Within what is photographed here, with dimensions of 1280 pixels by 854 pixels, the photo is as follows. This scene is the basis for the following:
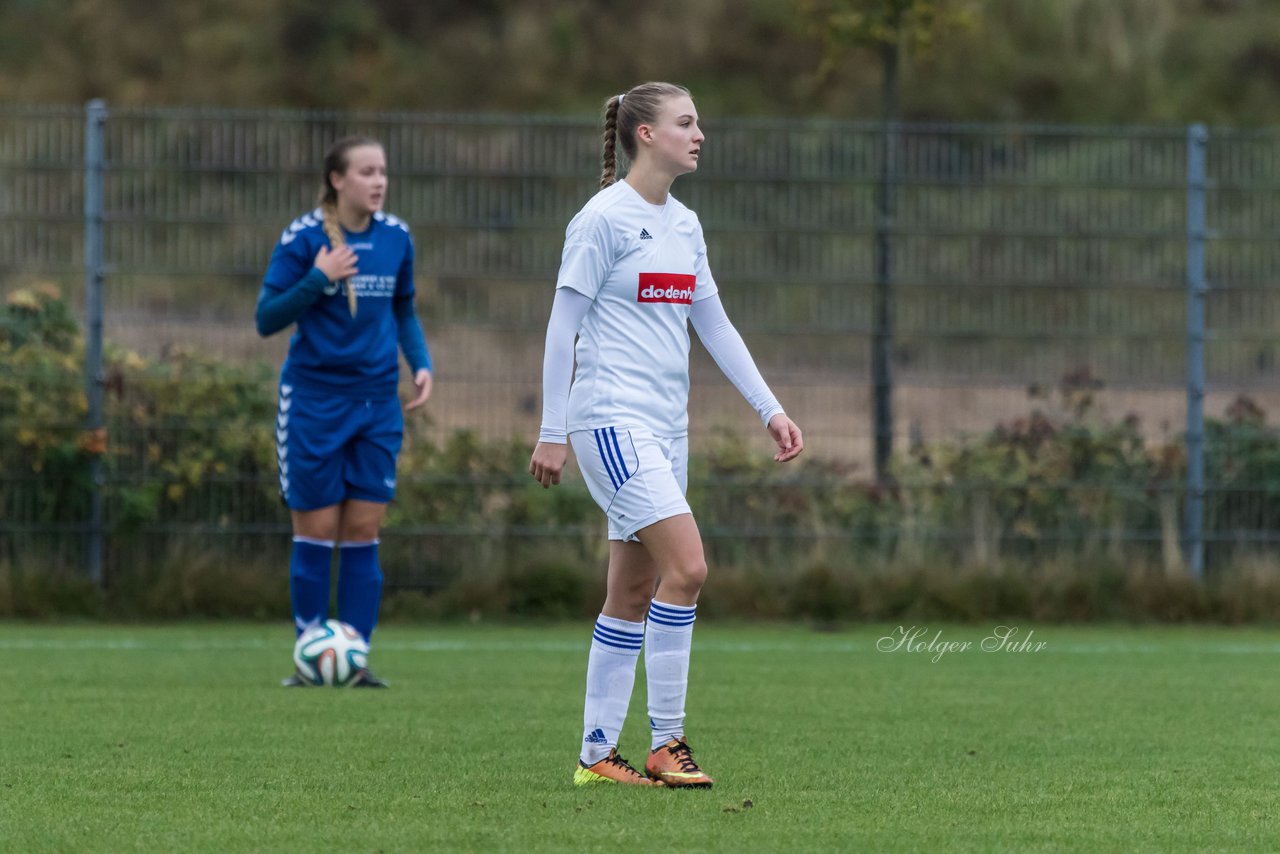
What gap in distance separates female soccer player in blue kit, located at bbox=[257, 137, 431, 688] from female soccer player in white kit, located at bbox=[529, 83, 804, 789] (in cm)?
250

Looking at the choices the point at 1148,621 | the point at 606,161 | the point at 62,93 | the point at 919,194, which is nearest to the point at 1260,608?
the point at 1148,621

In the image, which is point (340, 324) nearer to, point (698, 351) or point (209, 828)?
point (209, 828)

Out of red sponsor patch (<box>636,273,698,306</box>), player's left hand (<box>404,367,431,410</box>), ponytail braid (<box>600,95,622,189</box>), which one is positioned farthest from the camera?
player's left hand (<box>404,367,431,410</box>)

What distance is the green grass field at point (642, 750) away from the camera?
15.1ft

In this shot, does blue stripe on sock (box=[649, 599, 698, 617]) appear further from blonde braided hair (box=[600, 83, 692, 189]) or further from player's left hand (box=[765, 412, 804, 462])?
blonde braided hair (box=[600, 83, 692, 189])

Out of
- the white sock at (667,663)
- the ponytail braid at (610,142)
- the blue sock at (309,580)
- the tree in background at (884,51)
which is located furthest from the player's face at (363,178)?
the tree in background at (884,51)

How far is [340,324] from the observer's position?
7867 millimetres

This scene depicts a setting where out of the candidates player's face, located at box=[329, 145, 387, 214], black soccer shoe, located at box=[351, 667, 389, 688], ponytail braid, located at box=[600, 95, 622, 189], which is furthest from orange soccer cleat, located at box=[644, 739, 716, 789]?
player's face, located at box=[329, 145, 387, 214]

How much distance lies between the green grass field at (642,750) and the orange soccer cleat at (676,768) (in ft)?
0.23

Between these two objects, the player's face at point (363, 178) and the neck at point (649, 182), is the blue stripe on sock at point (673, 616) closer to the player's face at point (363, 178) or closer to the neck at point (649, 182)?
the neck at point (649, 182)

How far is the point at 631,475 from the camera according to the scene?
523 centimetres

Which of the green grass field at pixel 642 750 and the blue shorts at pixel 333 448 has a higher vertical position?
the blue shorts at pixel 333 448

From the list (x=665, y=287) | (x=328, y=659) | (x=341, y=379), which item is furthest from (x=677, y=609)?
(x=341, y=379)

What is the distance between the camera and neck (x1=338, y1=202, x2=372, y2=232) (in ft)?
26.0
